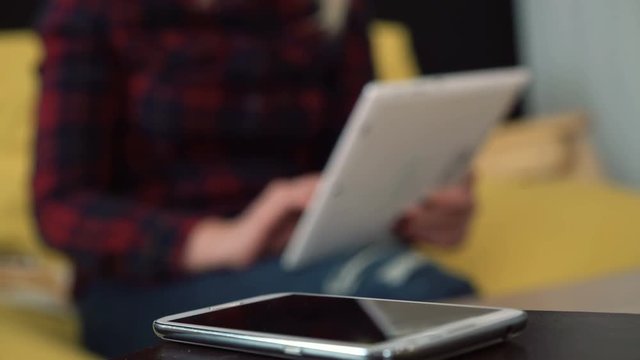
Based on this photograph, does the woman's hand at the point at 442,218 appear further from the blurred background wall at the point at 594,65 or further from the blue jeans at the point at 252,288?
the blurred background wall at the point at 594,65

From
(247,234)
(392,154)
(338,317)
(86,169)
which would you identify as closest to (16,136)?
(86,169)

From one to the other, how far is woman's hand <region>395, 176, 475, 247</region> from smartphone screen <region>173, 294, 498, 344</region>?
63 centimetres

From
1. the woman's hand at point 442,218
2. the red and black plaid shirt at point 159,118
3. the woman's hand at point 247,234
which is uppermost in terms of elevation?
the red and black plaid shirt at point 159,118

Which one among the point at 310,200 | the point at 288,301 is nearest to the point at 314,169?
the point at 310,200

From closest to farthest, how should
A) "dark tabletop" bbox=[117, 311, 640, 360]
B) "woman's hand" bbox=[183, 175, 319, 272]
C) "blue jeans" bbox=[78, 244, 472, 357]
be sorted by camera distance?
"dark tabletop" bbox=[117, 311, 640, 360] < "blue jeans" bbox=[78, 244, 472, 357] < "woman's hand" bbox=[183, 175, 319, 272]

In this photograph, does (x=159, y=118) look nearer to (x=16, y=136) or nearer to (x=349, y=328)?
(x=16, y=136)

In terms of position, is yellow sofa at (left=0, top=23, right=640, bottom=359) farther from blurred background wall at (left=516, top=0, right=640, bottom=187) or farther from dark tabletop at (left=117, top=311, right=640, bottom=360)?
dark tabletop at (left=117, top=311, right=640, bottom=360)

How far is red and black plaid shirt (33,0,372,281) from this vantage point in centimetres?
103

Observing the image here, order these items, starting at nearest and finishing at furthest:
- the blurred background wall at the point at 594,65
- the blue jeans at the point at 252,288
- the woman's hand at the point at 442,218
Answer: the blue jeans at the point at 252,288, the woman's hand at the point at 442,218, the blurred background wall at the point at 594,65

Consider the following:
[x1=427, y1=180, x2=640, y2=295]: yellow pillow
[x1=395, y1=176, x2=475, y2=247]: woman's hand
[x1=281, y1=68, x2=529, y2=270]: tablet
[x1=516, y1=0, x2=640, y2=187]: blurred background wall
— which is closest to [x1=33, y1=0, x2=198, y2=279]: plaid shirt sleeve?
[x1=281, y1=68, x2=529, y2=270]: tablet

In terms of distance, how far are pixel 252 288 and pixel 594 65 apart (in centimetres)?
133

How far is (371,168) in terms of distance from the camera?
895mm

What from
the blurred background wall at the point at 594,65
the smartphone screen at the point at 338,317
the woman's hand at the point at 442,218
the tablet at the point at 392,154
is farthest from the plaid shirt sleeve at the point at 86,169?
the blurred background wall at the point at 594,65

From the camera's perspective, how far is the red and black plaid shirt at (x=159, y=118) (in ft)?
3.37
